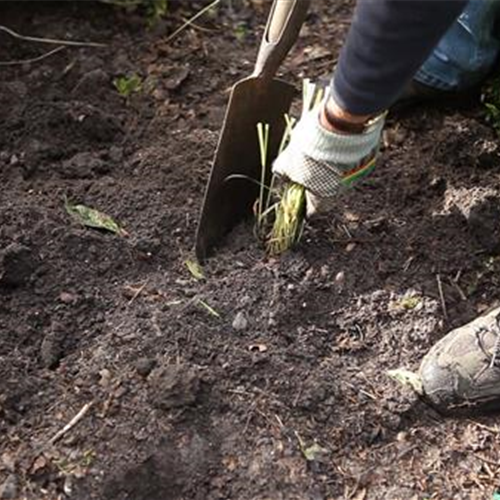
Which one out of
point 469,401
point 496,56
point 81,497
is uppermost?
point 496,56

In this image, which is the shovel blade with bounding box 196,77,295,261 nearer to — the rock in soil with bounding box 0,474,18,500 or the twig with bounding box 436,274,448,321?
the twig with bounding box 436,274,448,321

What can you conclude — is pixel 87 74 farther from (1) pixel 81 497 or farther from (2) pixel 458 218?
(1) pixel 81 497

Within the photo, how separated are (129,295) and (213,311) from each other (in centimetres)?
16

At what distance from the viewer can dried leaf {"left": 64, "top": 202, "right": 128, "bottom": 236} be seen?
6.84 feet

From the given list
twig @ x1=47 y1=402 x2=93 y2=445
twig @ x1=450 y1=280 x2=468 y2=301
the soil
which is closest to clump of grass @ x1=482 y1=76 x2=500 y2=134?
the soil

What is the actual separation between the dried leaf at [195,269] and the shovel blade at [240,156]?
18mm

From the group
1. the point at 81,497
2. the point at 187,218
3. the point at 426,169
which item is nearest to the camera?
the point at 81,497

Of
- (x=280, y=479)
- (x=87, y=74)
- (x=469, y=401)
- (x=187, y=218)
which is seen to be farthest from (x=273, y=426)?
(x=87, y=74)

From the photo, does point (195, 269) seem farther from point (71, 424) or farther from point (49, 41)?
point (49, 41)

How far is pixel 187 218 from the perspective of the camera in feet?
6.92

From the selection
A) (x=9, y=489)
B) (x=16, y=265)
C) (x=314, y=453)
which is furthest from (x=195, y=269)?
(x=9, y=489)

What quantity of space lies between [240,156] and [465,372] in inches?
23.4

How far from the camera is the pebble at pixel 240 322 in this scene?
1.92 m

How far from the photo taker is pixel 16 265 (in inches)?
76.2
